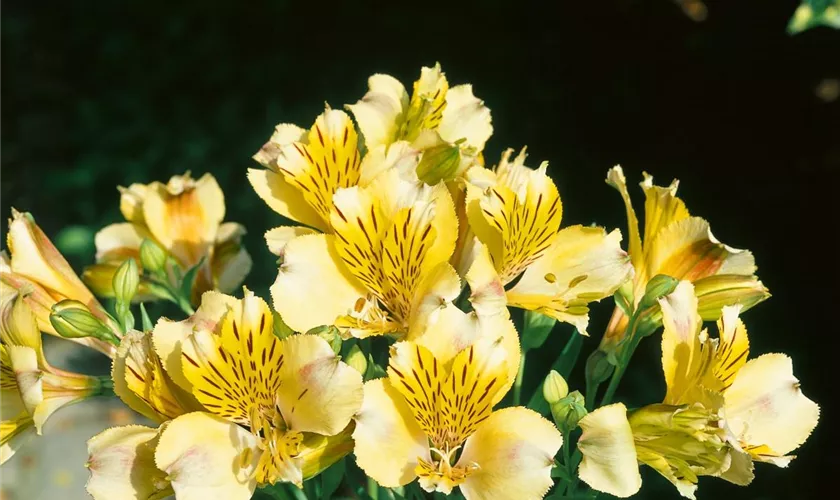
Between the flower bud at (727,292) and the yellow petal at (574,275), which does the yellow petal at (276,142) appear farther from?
the flower bud at (727,292)

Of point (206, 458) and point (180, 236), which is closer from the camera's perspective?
point (206, 458)

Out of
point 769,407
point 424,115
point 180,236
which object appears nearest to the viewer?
point 769,407

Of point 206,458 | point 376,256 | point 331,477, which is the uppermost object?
point 376,256

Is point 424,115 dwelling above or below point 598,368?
above

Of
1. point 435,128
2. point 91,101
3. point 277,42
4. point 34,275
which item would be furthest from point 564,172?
point 91,101

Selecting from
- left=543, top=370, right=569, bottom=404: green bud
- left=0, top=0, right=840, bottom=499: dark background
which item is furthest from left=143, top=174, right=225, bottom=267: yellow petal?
left=0, top=0, right=840, bottom=499: dark background

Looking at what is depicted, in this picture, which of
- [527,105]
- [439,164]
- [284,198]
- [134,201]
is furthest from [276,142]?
[527,105]

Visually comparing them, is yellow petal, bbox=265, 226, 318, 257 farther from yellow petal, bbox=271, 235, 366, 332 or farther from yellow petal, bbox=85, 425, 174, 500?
yellow petal, bbox=85, 425, 174, 500

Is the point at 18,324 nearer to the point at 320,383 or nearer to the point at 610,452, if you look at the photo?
the point at 320,383
